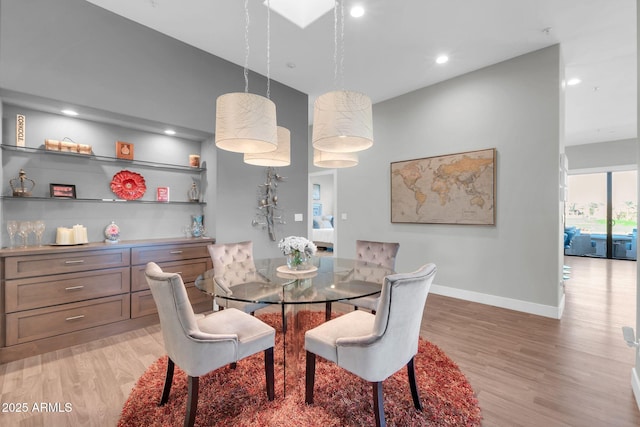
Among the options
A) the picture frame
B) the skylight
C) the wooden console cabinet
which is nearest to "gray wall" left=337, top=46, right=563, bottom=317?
the skylight

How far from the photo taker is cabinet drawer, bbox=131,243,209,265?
2949 millimetres

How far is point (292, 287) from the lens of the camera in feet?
6.39

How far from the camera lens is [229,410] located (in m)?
1.75

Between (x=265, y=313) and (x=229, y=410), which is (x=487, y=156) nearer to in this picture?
(x=265, y=313)

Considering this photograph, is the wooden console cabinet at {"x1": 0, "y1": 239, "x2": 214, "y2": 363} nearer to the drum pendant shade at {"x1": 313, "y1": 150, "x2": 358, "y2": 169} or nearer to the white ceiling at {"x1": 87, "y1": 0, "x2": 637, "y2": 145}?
the drum pendant shade at {"x1": 313, "y1": 150, "x2": 358, "y2": 169}

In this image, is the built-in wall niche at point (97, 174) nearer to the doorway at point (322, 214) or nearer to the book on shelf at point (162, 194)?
the book on shelf at point (162, 194)

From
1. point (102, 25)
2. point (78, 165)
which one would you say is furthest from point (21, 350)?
point (102, 25)

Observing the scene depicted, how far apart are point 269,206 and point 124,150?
179cm

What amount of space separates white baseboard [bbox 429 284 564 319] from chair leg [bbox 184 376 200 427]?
11.7 feet

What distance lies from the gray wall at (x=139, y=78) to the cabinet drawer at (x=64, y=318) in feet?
2.73

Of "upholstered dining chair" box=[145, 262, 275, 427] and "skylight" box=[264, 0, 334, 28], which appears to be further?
"skylight" box=[264, 0, 334, 28]

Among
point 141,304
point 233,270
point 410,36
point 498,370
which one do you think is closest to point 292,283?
point 233,270

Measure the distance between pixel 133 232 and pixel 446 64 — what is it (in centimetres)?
431

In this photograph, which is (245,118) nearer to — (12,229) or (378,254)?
(378,254)
